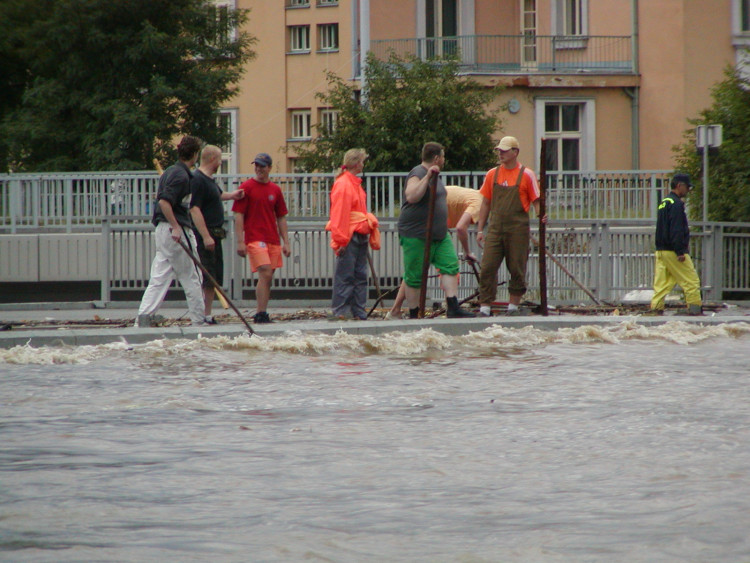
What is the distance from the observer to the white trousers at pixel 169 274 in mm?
11758

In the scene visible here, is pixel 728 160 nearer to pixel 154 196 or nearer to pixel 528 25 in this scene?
pixel 154 196

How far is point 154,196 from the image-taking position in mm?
22938

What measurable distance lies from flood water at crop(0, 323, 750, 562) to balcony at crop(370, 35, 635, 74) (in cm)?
2542

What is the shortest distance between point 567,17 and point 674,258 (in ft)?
74.5

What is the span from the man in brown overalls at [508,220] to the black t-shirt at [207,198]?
8.42ft

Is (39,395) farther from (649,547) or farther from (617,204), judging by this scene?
(617,204)

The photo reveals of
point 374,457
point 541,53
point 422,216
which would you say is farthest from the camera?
point 541,53

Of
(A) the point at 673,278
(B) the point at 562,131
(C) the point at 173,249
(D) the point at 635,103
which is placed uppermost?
(D) the point at 635,103

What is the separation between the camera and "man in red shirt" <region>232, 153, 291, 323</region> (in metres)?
12.9

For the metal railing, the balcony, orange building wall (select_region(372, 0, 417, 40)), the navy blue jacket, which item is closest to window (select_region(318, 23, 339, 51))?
orange building wall (select_region(372, 0, 417, 40))

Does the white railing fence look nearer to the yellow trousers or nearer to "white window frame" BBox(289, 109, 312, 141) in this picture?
the yellow trousers

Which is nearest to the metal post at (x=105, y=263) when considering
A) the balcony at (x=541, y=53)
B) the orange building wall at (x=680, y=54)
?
the balcony at (x=541, y=53)

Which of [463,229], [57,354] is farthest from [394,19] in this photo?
[57,354]

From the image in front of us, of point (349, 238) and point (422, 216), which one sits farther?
point (349, 238)
